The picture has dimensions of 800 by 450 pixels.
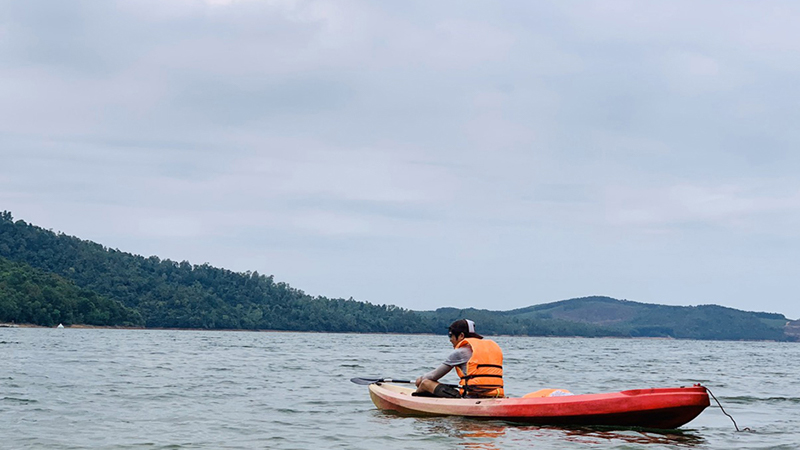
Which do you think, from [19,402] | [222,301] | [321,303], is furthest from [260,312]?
[19,402]

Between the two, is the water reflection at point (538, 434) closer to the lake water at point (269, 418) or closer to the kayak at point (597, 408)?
the lake water at point (269, 418)

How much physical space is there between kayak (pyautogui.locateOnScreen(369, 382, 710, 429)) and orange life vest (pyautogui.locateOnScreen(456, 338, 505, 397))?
1.10ft

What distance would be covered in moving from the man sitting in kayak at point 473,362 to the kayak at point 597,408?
358mm

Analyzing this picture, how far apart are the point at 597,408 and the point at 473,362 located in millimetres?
2361

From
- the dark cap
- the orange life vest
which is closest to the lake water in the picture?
the orange life vest

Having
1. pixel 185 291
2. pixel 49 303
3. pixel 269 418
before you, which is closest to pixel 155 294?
pixel 185 291

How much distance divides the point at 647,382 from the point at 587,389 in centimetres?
558

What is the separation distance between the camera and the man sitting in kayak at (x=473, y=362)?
15.2 m

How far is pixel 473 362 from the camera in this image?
15281mm

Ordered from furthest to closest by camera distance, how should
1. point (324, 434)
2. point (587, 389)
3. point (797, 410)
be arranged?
point (587, 389) → point (797, 410) → point (324, 434)

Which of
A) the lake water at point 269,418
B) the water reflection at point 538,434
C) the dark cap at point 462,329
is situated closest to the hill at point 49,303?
the lake water at point 269,418

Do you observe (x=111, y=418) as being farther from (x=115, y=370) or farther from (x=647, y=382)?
(x=647, y=382)

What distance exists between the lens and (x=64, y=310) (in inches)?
4970

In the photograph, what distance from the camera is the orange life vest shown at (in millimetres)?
15188
